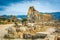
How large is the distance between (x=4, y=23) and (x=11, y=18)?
12 cm

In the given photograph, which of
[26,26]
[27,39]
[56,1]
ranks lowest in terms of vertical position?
[27,39]

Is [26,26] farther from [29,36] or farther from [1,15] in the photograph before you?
[1,15]

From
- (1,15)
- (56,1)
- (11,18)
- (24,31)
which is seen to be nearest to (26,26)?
(24,31)

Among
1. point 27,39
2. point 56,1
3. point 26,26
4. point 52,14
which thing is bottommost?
point 27,39

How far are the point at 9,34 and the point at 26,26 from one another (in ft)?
0.86

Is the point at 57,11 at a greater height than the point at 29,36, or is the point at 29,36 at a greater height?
the point at 57,11

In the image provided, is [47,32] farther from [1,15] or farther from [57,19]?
[1,15]

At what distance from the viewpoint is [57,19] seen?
2205 mm

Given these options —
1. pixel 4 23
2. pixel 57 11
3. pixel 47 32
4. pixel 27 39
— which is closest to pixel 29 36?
pixel 27 39

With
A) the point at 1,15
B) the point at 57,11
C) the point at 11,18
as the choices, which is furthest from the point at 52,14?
the point at 1,15

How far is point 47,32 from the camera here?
7.13 feet

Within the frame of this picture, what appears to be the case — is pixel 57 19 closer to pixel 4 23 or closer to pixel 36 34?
pixel 36 34

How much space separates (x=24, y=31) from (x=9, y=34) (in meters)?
0.21

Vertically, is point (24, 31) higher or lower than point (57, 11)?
lower
